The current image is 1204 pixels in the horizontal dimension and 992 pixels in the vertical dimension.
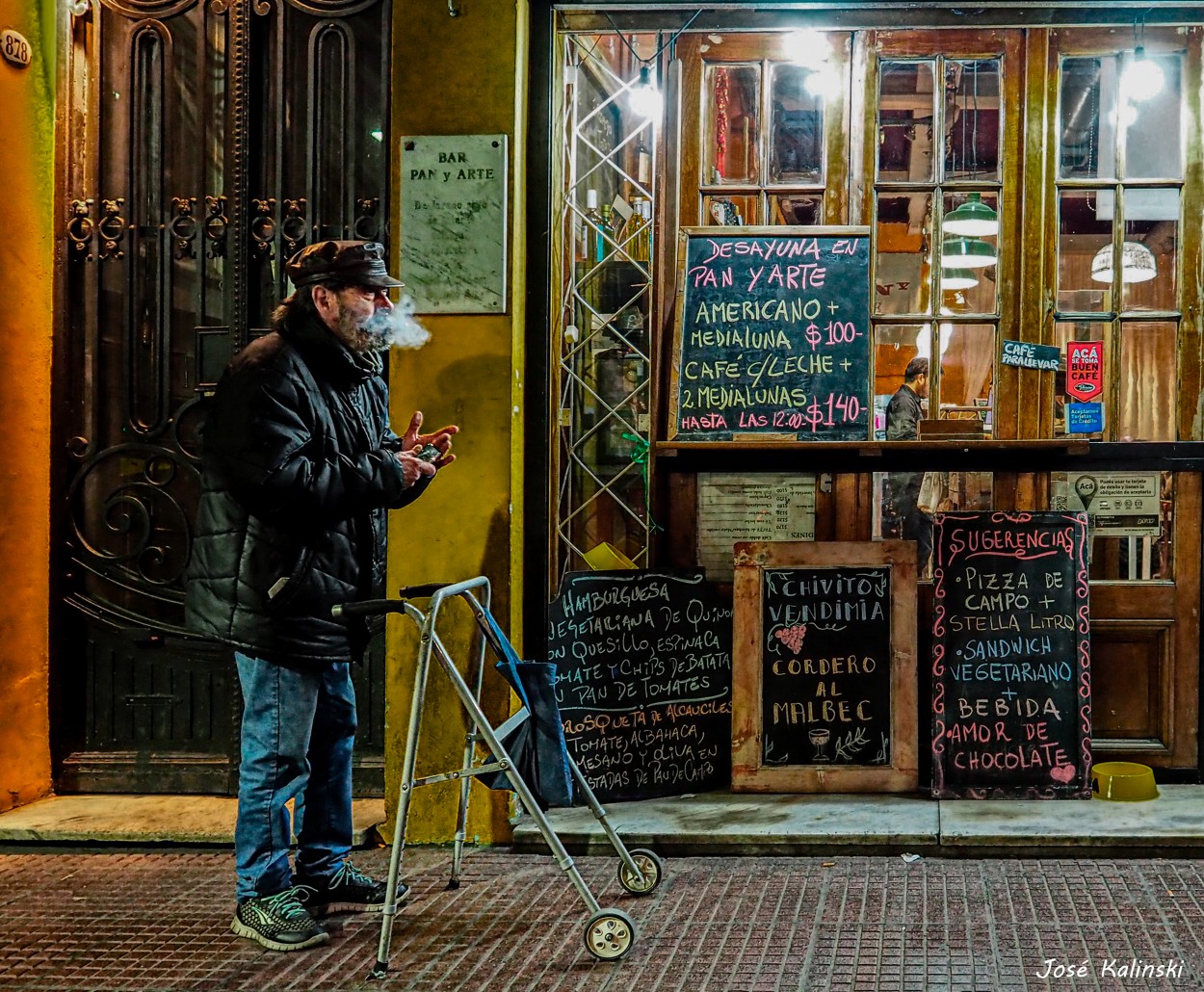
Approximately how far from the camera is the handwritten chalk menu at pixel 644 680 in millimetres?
5742

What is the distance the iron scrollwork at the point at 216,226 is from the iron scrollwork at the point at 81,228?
23.0 inches

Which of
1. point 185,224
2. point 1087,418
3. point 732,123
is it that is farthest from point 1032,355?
point 185,224

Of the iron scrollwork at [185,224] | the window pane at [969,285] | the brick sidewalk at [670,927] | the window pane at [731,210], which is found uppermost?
the window pane at [731,210]

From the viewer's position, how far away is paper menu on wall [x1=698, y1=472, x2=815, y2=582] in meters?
6.30

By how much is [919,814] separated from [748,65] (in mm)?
3800

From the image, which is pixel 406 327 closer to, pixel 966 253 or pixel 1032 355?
pixel 966 253

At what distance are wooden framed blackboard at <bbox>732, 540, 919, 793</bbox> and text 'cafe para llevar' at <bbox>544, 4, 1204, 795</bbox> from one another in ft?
0.09

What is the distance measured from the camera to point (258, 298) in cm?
611

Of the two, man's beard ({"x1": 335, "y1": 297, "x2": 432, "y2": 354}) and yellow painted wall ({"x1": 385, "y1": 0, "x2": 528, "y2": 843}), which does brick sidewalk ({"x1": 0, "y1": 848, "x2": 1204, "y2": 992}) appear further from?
man's beard ({"x1": 335, "y1": 297, "x2": 432, "y2": 354})

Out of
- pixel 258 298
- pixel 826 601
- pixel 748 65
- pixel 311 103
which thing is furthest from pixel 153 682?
pixel 748 65

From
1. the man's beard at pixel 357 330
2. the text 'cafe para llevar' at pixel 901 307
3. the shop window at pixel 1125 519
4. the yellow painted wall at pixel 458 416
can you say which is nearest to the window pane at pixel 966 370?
the text 'cafe para llevar' at pixel 901 307

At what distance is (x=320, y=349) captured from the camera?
14.7 feet

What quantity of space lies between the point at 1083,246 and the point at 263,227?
4107 mm

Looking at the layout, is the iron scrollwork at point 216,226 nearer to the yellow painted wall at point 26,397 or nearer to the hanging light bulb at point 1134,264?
the yellow painted wall at point 26,397
